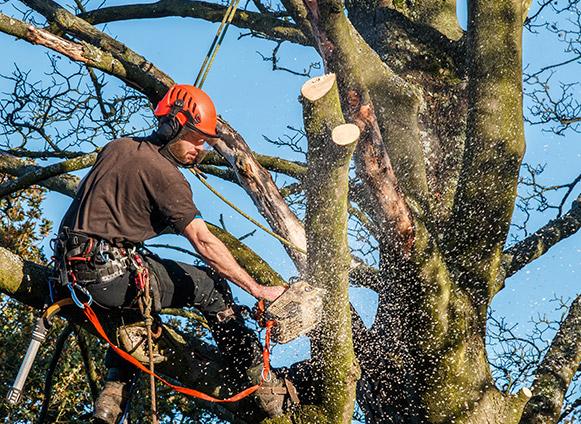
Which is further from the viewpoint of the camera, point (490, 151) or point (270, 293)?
point (490, 151)

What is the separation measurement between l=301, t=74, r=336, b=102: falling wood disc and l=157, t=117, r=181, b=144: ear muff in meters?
0.77

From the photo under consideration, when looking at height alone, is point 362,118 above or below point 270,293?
above

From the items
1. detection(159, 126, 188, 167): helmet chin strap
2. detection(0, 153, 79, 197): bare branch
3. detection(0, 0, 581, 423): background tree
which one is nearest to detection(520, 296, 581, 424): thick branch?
detection(0, 0, 581, 423): background tree

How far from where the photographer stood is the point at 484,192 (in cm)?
519

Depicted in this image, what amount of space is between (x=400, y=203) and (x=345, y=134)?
91cm

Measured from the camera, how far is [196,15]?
7.45 meters

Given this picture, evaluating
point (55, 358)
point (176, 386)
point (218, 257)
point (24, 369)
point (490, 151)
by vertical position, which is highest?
point (490, 151)

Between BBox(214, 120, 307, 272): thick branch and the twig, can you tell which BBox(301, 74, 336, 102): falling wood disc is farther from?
the twig

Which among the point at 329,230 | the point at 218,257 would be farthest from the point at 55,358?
the point at 329,230

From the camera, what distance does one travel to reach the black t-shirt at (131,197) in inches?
168

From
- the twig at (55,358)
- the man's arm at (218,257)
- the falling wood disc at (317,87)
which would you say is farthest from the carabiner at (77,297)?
the falling wood disc at (317,87)

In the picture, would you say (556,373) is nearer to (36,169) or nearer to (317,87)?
(317,87)

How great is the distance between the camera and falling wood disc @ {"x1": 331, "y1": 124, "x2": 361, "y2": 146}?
390 centimetres

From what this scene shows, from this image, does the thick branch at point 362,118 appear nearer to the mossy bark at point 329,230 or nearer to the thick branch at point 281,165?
the mossy bark at point 329,230
